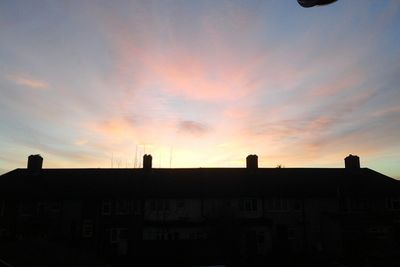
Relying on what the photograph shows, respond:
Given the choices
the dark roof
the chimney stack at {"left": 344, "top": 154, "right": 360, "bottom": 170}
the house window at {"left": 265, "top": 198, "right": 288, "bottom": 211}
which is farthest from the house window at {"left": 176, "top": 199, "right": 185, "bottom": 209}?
the chimney stack at {"left": 344, "top": 154, "right": 360, "bottom": 170}

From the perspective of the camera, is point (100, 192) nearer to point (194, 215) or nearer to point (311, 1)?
point (194, 215)

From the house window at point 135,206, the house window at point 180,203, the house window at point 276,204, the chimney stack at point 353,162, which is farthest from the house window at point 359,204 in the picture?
the house window at point 135,206

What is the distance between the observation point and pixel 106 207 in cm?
3359

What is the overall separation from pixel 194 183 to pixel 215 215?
6009 mm

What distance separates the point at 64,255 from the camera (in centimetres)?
1691

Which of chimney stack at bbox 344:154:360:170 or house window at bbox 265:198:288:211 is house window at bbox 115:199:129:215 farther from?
chimney stack at bbox 344:154:360:170

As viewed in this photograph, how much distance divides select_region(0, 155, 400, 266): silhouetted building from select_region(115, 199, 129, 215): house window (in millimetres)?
102

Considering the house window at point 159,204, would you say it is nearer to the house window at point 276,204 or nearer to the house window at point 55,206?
the house window at point 55,206

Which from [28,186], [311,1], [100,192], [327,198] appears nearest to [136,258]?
[100,192]

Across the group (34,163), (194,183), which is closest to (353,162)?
(194,183)

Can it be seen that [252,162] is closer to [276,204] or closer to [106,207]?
[276,204]

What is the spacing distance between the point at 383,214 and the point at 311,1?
33.9 metres

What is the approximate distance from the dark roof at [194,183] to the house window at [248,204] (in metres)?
0.67

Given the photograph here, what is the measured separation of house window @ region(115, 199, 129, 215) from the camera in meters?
33.5
